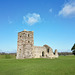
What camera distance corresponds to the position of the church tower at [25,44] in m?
29.5

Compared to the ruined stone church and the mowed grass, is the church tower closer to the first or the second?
the ruined stone church

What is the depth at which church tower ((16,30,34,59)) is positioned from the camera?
96.6ft

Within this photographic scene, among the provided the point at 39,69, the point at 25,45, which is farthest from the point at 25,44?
the point at 39,69

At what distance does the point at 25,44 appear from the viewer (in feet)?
96.7

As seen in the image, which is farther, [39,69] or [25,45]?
[25,45]

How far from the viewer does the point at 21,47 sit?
1177 inches

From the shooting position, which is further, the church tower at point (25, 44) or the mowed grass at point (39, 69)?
the church tower at point (25, 44)

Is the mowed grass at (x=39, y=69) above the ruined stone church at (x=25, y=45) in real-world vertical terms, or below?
below

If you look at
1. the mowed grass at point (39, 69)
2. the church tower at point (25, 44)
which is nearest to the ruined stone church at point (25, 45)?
the church tower at point (25, 44)

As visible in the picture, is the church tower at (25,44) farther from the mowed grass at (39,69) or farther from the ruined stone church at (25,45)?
the mowed grass at (39,69)

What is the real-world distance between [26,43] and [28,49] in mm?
1740

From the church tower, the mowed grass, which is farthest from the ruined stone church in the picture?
the mowed grass

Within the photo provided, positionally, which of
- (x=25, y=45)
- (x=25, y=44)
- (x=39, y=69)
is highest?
(x=25, y=44)

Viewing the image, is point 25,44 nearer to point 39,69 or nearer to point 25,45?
point 25,45
